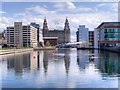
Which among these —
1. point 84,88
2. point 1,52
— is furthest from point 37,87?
point 1,52

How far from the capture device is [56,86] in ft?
56.6

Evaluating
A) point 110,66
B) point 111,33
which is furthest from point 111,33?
point 110,66

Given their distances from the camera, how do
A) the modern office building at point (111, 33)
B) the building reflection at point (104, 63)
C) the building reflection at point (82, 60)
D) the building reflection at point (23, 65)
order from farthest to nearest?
the modern office building at point (111, 33) → the building reflection at point (82, 60) → the building reflection at point (23, 65) → the building reflection at point (104, 63)

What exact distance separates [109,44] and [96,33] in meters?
44.6

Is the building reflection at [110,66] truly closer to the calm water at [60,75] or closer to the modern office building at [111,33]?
the calm water at [60,75]

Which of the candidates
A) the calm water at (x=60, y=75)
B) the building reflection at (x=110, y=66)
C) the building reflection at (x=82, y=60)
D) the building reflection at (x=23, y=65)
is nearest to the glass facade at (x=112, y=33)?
the building reflection at (x=82, y=60)

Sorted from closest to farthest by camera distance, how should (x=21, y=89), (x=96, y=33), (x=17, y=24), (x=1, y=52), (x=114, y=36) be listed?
(x=21, y=89), (x=1, y=52), (x=114, y=36), (x=96, y=33), (x=17, y=24)

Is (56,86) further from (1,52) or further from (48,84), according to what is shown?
(1,52)

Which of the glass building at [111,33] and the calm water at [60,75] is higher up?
the glass building at [111,33]

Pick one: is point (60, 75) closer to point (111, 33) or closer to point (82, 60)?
point (82, 60)

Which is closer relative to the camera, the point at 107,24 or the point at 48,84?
the point at 48,84

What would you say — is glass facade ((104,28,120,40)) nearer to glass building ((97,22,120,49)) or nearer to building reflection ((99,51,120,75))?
glass building ((97,22,120,49))

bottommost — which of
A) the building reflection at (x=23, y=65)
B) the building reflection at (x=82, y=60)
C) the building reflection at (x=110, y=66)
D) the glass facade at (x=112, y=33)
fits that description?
the building reflection at (x=82, y=60)

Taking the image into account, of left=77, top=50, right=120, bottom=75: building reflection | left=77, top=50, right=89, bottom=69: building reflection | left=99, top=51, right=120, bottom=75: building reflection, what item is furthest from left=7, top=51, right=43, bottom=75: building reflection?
left=99, top=51, right=120, bottom=75: building reflection
